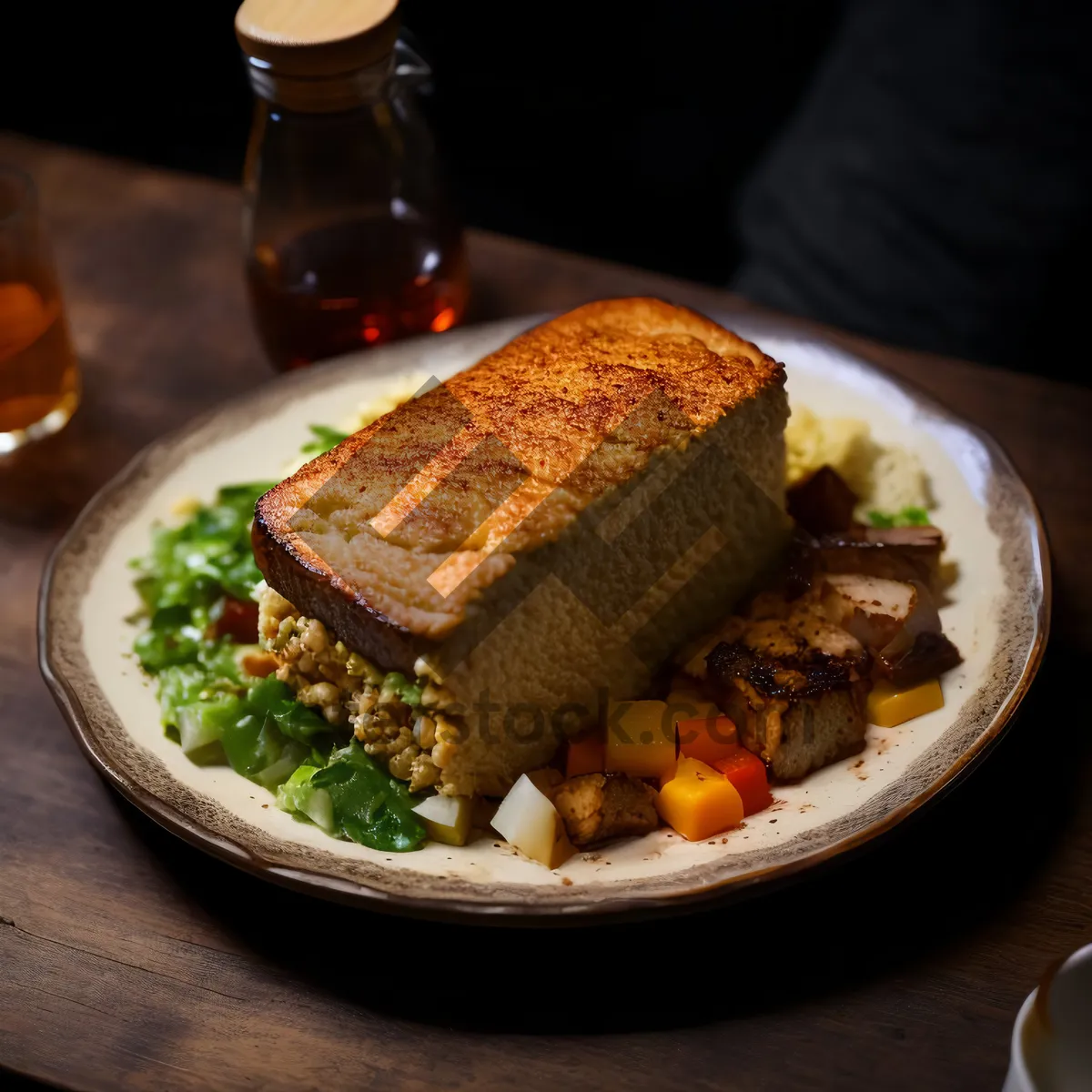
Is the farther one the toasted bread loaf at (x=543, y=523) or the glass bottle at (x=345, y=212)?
the glass bottle at (x=345, y=212)

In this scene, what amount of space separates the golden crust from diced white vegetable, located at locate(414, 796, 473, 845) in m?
0.28

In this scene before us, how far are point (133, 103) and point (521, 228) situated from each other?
2.17 metres

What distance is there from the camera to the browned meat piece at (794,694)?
2.42 m

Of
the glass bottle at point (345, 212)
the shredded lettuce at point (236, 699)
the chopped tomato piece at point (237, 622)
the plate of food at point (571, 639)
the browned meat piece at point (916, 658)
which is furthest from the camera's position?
the glass bottle at point (345, 212)

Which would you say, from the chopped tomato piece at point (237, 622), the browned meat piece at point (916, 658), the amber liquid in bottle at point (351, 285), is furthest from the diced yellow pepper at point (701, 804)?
the amber liquid in bottle at point (351, 285)

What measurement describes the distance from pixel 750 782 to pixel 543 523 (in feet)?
1.99

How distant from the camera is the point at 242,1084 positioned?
210cm

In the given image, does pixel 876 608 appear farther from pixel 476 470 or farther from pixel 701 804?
pixel 476 470

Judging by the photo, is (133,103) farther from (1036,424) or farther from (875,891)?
(875,891)

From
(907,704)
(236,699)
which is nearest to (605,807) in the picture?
(907,704)

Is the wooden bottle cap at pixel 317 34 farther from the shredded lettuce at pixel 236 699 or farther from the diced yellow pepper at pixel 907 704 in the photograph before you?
the diced yellow pepper at pixel 907 704

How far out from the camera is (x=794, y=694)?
2.42 metres

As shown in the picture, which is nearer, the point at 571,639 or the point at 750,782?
the point at 750,782

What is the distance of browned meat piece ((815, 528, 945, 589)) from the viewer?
108 inches
